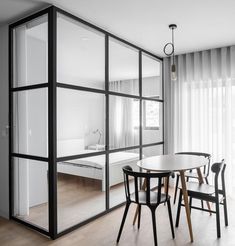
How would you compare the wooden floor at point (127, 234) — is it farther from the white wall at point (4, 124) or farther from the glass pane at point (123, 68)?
the glass pane at point (123, 68)

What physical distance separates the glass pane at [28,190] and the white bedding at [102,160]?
470 millimetres

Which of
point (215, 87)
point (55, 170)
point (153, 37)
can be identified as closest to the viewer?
point (55, 170)

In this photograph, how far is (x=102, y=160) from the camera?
333cm

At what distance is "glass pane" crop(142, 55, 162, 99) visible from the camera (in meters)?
4.38

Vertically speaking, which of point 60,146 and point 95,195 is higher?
point 60,146

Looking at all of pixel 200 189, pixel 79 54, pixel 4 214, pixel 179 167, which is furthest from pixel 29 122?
pixel 200 189

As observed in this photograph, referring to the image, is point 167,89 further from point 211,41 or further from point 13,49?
point 13,49

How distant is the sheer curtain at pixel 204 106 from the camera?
417 centimetres

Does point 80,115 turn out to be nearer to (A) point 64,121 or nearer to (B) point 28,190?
(A) point 64,121

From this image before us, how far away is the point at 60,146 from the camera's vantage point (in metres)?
2.73

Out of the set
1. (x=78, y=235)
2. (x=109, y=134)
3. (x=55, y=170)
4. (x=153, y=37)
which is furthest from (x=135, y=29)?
(x=78, y=235)

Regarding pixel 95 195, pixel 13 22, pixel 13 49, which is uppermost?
pixel 13 22

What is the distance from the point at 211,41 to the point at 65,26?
241cm

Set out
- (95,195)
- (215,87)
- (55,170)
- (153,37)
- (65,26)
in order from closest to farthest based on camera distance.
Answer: (55,170)
(65,26)
(95,195)
(153,37)
(215,87)
